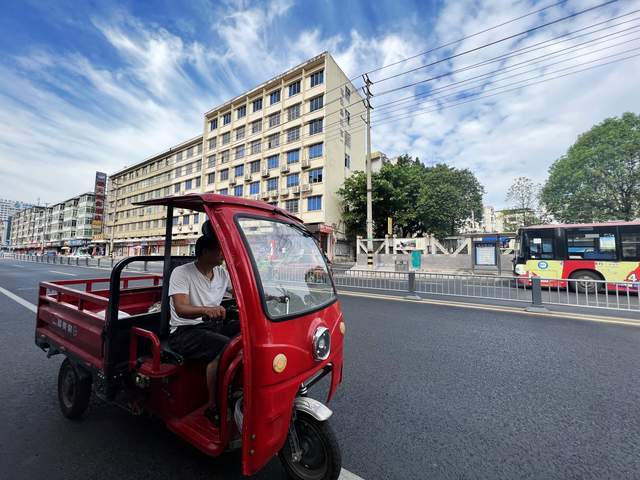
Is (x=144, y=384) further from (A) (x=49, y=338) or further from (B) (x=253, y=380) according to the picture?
(A) (x=49, y=338)

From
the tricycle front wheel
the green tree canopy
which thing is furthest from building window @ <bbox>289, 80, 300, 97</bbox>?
the tricycle front wheel

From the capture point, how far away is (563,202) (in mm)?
26047

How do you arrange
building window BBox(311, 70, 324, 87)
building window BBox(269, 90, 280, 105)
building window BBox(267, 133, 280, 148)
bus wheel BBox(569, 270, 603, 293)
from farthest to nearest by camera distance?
building window BBox(269, 90, 280, 105) → building window BBox(267, 133, 280, 148) → building window BBox(311, 70, 324, 87) → bus wheel BBox(569, 270, 603, 293)

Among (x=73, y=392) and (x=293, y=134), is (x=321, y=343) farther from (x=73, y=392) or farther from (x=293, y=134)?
(x=293, y=134)

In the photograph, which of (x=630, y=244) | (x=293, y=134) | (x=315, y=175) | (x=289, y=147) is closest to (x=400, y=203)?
(x=315, y=175)

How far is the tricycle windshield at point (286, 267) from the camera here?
5.74 feet

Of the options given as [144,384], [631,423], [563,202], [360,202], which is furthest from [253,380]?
[563,202]

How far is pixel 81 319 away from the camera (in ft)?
8.01

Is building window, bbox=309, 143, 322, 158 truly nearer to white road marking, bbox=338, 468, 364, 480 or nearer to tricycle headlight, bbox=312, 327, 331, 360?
tricycle headlight, bbox=312, 327, 331, 360

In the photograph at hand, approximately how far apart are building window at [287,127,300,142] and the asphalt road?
Result: 28.6 m

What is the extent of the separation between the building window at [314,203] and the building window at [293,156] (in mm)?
4666

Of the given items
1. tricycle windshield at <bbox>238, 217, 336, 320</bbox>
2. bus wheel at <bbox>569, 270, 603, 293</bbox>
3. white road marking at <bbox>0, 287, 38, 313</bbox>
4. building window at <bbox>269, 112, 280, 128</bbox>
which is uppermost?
building window at <bbox>269, 112, 280, 128</bbox>

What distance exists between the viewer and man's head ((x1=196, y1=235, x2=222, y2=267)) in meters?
2.32

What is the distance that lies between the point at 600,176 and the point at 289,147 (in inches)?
1122
